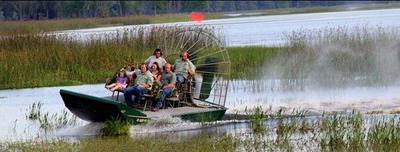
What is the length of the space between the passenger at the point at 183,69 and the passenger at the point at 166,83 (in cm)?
46

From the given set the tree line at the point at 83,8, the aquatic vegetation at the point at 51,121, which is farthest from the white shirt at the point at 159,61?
the tree line at the point at 83,8

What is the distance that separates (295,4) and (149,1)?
31.0 meters

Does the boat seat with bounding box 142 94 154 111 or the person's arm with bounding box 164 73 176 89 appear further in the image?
the person's arm with bounding box 164 73 176 89

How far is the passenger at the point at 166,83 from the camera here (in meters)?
21.1

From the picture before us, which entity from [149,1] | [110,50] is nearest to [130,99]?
[110,50]

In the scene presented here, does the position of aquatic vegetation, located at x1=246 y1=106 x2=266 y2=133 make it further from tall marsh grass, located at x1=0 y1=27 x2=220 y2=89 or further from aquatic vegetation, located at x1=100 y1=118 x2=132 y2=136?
tall marsh grass, located at x1=0 y1=27 x2=220 y2=89

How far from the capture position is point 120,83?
2145cm

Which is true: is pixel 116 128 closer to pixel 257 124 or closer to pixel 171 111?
pixel 171 111

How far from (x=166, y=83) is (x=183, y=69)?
0.81 meters

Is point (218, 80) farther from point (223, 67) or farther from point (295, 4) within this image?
point (295, 4)

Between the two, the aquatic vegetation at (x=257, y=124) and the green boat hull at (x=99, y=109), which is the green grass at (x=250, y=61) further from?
the aquatic vegetation at (x=257, y=124)

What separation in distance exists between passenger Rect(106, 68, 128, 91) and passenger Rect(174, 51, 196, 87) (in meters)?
1.21

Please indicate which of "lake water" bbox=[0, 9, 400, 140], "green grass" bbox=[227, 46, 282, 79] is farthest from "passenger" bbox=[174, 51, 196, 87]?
"green grass" bbox=[227, 46, 282, 79]

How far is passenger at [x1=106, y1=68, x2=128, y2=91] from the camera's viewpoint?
21.3m
